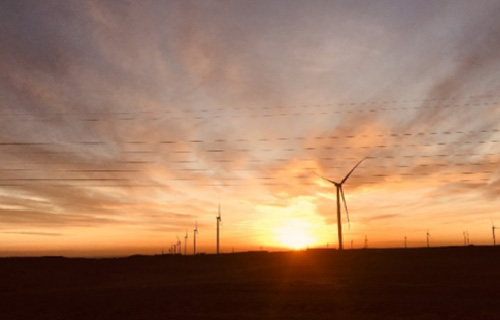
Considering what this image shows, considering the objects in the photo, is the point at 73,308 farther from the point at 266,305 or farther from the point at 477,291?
the point at 477,291

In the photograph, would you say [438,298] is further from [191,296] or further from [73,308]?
[73,308]

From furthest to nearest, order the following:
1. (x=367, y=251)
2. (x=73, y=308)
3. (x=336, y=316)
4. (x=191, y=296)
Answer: (x=367, y=251) < (x=191, y=296) < (x=73, y=308) < (x=336, y=316)

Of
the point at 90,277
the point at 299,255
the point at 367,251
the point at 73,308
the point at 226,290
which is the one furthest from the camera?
the point at 299,255

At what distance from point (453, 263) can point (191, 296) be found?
61882mm

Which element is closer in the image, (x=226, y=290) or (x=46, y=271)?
(x=226, y=290)

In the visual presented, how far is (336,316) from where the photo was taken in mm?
32250

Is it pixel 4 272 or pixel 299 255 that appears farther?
pixel 299 255

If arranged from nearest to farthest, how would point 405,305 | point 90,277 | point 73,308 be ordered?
point 405,305 < point 73,308 < point 90,277

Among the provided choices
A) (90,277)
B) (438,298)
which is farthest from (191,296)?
(90,277)

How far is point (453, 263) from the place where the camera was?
8475 cm

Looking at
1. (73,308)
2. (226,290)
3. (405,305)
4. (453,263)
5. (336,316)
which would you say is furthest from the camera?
(453,263)

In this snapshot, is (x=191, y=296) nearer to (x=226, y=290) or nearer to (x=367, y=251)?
(x=226, y=290)

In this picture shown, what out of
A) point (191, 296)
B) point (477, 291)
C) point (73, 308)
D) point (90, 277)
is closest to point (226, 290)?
point (191, 296)

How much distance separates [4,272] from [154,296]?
53626 mm
